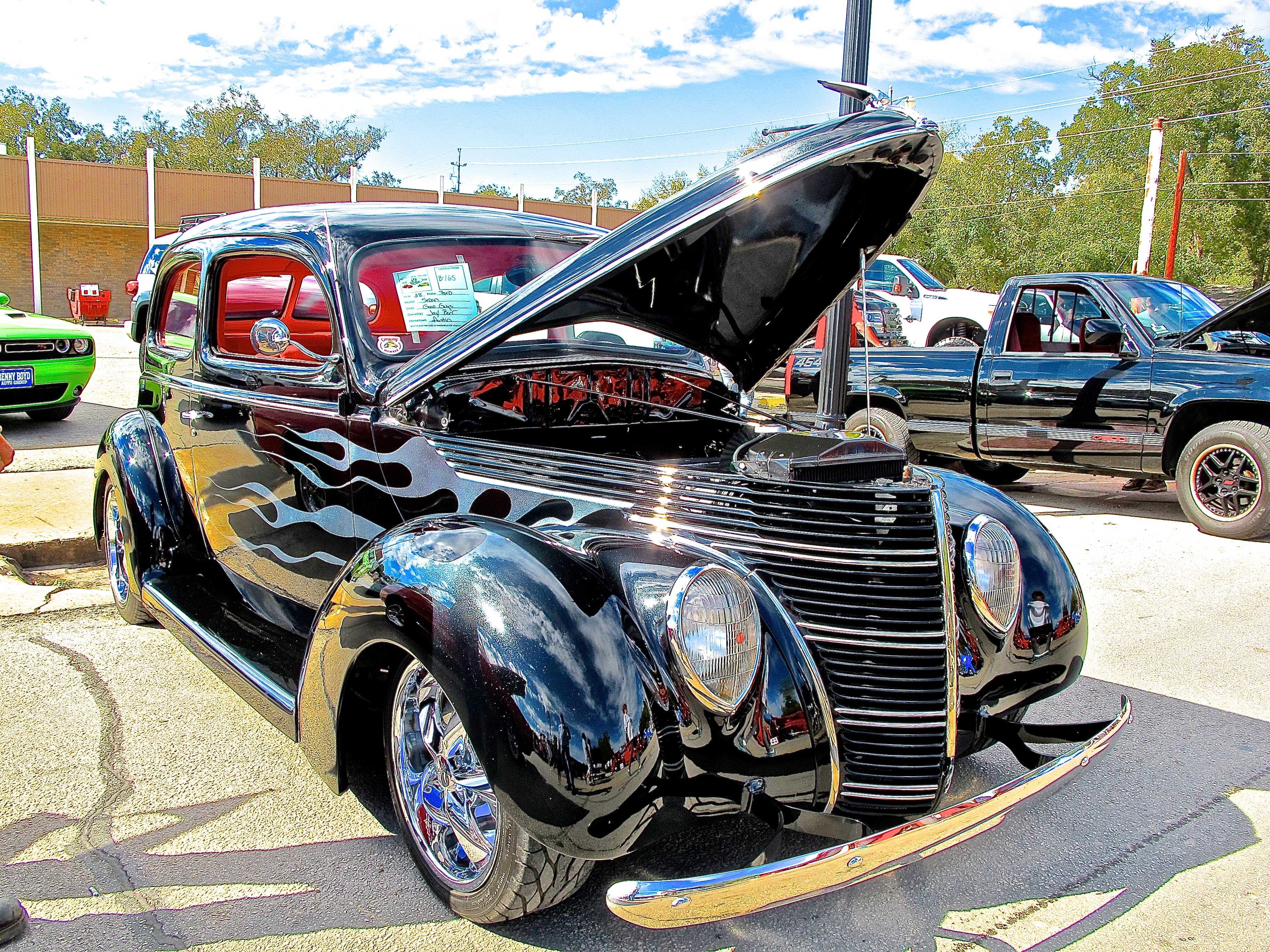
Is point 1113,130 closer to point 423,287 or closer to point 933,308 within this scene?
point 933,308

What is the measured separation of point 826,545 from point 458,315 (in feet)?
5.48

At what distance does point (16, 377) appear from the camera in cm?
923

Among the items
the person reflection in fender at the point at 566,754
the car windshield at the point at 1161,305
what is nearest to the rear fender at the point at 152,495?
the person reflection in fender at the point at 566,754

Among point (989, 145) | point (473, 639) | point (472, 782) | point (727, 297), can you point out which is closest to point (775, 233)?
point (727, 297)

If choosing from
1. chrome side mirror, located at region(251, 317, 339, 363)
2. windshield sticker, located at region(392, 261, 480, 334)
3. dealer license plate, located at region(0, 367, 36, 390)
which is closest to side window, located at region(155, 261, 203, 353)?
chrome side mirror, located at region(251, 317, 339, 363)

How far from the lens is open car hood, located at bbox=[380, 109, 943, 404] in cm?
261

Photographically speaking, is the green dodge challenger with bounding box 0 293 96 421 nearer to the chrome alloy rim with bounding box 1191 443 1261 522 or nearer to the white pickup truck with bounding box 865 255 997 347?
the chrome alloy rim with bounding box 1191 443 1261 522

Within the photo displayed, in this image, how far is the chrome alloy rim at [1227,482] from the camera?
6.91 m

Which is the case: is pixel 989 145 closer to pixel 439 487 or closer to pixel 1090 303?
pixel 1090 303

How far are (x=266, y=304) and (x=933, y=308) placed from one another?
12.9 meters

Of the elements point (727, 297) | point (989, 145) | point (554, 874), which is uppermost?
point (989, 145)

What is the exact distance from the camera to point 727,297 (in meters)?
3.48

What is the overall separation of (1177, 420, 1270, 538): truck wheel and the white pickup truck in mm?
8146

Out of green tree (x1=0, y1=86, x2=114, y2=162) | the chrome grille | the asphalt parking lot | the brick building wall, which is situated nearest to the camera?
the chrome grille
